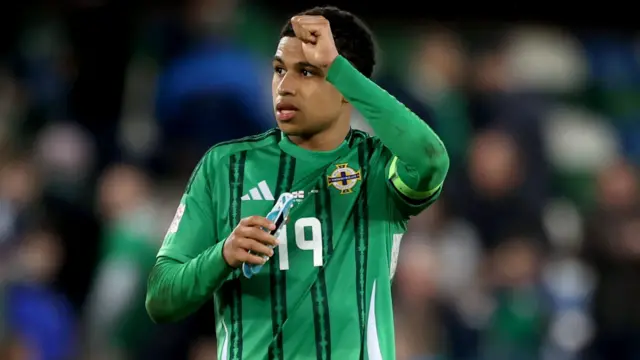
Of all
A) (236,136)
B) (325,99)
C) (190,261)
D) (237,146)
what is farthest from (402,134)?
(236,136)

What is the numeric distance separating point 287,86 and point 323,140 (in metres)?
0.24

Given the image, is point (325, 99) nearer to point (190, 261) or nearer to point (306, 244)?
point (306, 244)

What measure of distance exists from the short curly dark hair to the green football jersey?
0.27m

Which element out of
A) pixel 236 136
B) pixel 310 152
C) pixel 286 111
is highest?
pixel 286 111

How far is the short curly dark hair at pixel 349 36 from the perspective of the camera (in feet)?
11.1

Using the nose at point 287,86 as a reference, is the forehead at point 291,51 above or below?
above

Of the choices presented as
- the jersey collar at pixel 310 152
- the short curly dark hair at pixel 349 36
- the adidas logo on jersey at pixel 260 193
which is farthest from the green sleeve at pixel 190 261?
the short curly dark hair at pixel 349 36

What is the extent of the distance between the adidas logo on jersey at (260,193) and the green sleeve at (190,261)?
12cm

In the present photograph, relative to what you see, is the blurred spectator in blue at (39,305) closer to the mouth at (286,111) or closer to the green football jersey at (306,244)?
the green football jersey at (306,244)

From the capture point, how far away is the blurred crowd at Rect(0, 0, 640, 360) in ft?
22.6

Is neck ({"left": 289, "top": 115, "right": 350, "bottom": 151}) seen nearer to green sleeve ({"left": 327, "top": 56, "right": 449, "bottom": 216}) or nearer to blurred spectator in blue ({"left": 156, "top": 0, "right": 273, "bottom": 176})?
green sleeve ({"left": 327, "top": 56, "right": 449, "bottom": 216})

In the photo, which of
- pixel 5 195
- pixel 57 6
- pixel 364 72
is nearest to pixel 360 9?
pixel 57 6

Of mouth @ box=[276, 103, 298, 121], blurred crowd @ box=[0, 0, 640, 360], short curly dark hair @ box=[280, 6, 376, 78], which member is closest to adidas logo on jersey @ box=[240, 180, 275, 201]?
mouth @ box=[276, 103, 298, 121]

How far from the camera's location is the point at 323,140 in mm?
3389
